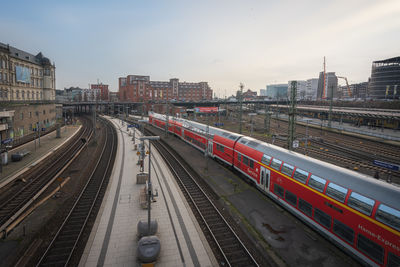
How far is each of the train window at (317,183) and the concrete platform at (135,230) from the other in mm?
6841

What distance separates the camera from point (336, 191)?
11.5 metres

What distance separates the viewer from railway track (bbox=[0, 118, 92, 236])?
1571cm

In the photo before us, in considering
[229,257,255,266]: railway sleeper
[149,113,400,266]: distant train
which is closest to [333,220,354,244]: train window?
[149,113,400,266]: distant train

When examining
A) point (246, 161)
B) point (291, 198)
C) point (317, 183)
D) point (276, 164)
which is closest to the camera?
point (317, 183)

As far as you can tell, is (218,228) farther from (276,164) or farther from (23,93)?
(23,93)

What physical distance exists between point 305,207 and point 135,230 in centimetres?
1042

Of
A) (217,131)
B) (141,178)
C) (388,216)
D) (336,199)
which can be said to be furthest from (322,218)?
(217,131)

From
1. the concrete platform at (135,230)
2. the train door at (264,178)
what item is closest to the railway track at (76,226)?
the concrete platform at (135,230)

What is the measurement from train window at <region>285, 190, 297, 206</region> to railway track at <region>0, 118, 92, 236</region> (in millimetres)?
17214

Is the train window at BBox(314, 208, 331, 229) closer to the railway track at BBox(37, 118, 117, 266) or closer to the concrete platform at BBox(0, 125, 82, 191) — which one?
the railway track at BBox(37, 118, 117, 266)

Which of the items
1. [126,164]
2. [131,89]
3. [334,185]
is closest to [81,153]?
[126,164]

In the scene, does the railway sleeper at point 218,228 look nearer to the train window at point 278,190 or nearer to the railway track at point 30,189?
the train window at point 278,190

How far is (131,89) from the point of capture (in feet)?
422

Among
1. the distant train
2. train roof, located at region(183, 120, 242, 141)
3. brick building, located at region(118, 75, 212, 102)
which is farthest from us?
brick building, located at region(118, 75, 212, 102)
